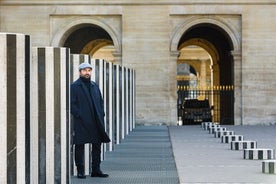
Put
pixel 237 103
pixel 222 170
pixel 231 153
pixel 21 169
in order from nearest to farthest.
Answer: pixel 21 169, pixel 222 170, pixel 231 153, pixel 237 103

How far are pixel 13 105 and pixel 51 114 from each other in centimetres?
368

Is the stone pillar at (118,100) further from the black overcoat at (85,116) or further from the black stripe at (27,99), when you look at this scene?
the black stripe at (27,99)

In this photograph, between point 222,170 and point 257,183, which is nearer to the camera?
point 257,183

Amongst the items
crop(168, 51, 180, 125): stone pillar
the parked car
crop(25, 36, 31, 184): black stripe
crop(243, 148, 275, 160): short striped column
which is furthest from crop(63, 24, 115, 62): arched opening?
crop(25, 36, 31, 184): black stripe

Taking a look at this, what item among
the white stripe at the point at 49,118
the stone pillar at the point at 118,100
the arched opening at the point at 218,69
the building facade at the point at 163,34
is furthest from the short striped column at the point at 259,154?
the arched opening at the point at 218,69

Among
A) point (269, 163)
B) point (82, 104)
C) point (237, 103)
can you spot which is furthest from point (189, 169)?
point (237, 103)

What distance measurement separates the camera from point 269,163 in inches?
615

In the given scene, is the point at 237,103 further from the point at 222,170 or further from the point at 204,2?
the point at 222,170

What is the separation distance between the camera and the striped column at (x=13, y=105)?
31.0 feet

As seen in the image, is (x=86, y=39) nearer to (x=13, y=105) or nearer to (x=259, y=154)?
(x=259, y=154)

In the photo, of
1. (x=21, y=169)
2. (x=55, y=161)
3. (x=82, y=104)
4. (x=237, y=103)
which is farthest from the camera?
(x=237, y=103)

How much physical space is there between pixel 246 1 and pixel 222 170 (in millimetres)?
21824

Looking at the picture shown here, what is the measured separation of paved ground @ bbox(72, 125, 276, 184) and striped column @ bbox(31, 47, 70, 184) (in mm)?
1535

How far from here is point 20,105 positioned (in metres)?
9.62
